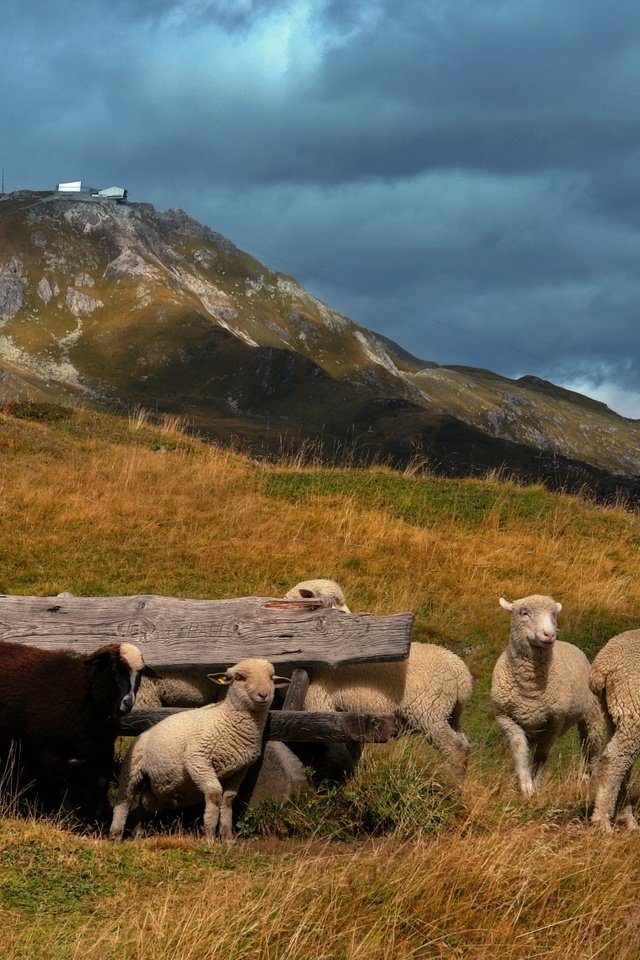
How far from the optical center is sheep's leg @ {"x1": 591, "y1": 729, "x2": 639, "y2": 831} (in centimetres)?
1006

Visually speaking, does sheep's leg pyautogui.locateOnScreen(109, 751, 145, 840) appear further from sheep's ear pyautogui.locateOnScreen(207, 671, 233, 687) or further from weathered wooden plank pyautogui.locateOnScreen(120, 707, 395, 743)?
weathered wooden plank pyautogui.locateOnScreen(120, 707, 395, 743)

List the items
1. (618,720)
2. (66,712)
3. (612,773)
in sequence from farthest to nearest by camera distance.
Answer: (618,720), (66,712), (612,773)

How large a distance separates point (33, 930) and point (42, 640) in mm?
5595

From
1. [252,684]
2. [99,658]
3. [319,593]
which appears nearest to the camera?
[252,684]

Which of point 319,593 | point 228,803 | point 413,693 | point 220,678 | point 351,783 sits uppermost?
point 319,593

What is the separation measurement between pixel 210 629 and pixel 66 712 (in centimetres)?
219

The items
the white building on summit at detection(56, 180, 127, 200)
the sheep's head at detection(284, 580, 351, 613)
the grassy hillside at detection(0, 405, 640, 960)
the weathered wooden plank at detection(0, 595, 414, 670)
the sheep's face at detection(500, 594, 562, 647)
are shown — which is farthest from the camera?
the white building on summit at detection(56, 180, 127, 200)

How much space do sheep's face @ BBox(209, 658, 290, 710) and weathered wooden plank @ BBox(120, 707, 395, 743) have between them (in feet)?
1.38

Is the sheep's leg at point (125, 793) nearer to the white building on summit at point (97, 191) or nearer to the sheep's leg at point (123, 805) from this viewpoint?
the sheep's leg at point (123, 805)

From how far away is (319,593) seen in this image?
13047 millimetres

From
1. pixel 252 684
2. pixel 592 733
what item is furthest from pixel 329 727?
pixel 592 733

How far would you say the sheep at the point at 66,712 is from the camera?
10.3m

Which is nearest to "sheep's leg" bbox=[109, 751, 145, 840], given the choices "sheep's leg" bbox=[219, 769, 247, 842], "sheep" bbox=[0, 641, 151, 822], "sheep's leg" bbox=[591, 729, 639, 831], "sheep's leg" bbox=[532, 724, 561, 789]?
"sheep" bbox=[0, 641, 151, 822]

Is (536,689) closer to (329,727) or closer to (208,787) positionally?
(329,727)
